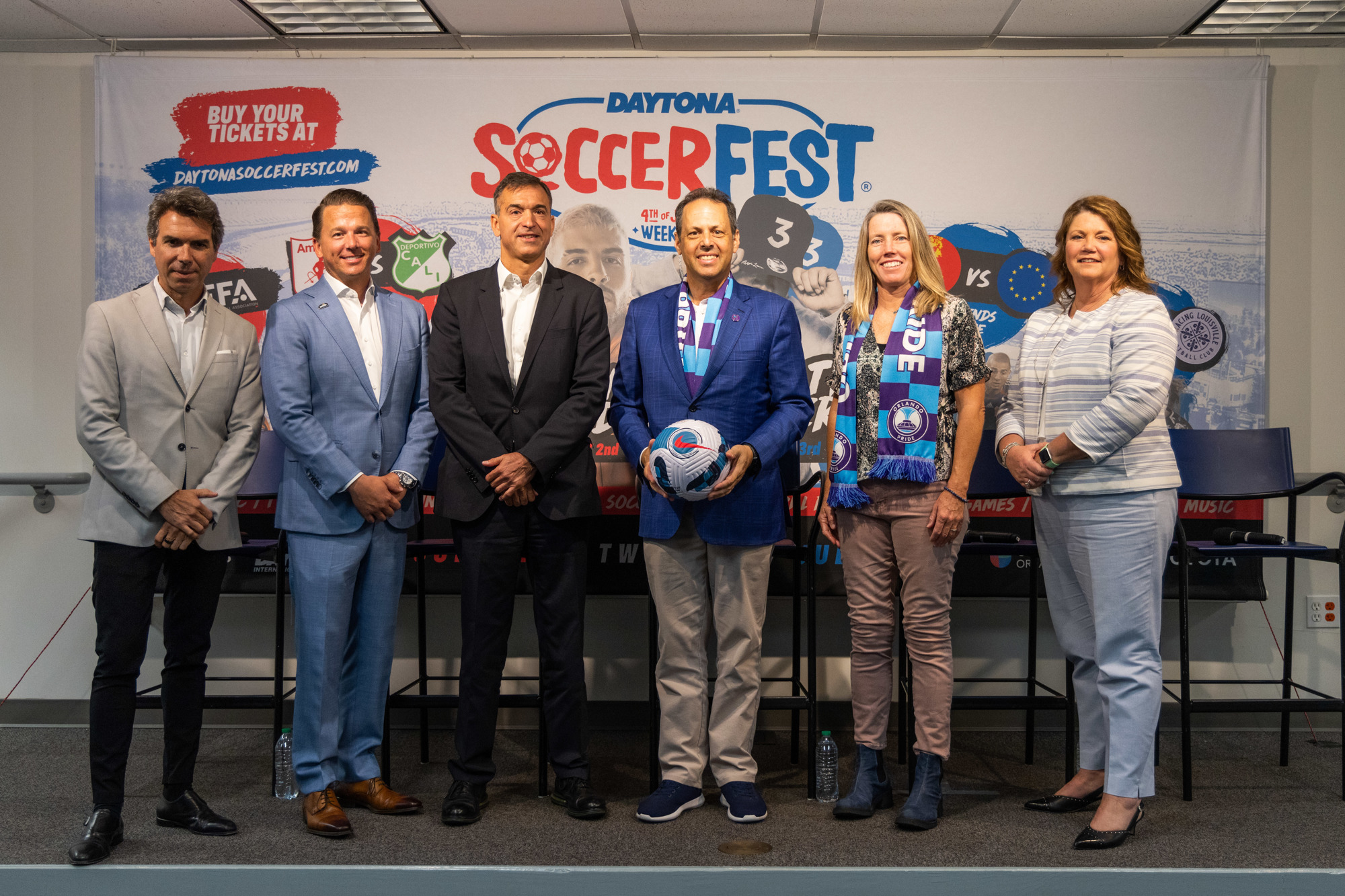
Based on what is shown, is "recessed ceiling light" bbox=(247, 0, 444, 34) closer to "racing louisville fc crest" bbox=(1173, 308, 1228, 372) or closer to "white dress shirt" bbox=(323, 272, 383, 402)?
"white dress shirt" bbox=(323, 272, 383, 402)

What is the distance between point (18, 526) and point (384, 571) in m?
2.30

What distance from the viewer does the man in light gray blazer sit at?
2.42 meters

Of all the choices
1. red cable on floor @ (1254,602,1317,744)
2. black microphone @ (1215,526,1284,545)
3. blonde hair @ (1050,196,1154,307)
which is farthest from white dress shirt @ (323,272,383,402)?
black microphone @ (1215,526,1284,545)

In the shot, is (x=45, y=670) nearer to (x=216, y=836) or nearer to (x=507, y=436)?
(x=216, y=836)

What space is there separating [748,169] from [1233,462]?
6.99ft

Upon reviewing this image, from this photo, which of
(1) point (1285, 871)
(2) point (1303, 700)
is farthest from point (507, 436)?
(2) point (1303, 700)

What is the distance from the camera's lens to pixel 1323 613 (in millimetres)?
3799

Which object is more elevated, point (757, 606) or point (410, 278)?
point (410, 278)

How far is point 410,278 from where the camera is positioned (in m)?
3.75

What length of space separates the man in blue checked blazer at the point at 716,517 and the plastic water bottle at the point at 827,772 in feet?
0.84

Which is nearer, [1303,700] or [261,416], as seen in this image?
[261,416]

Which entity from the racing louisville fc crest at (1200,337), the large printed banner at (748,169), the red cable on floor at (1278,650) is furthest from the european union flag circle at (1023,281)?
the red cable on floor at (1278,650)

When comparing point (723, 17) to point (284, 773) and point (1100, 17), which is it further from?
point (284, 773)

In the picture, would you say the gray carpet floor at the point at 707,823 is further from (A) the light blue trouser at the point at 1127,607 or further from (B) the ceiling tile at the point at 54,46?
(B) the ceiling tile at the point at 54,46
